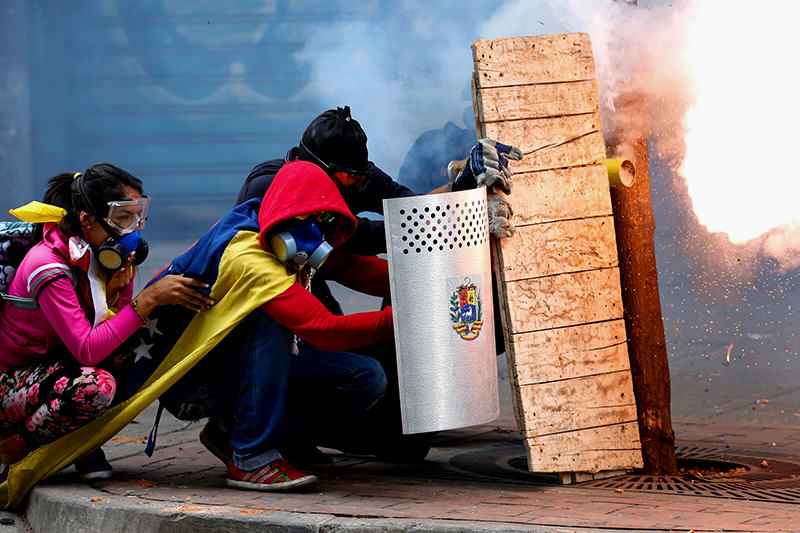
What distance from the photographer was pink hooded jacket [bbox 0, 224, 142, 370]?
3.61 meters

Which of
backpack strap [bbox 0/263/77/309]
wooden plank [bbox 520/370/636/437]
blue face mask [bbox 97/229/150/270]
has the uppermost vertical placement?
blue face mask [bbox 97/229/150/270]

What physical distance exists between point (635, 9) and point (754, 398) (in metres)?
2.60

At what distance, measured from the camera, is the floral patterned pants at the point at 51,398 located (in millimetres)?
3617

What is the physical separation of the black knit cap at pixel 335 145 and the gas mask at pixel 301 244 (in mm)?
262

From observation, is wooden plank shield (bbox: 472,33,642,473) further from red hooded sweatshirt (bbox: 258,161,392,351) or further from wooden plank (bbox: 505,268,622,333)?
red hooded sweatshirt (bbox: 258,161,392,351)

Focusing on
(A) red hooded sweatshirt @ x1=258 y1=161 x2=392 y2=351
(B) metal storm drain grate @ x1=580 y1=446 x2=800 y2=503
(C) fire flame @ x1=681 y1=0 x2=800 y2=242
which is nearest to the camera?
(A) red hooded sweatshirt @ x1=258 y1=161 x2=392 y2=351

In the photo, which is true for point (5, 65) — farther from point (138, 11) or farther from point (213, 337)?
point (213, 337)

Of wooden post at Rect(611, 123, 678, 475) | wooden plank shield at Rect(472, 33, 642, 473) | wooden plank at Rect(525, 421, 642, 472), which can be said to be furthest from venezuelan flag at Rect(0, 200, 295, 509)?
wooden post at Rect(611, 123, 678, 475)

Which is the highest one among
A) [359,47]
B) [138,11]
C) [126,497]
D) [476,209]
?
[138,11]

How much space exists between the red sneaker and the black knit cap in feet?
3.55

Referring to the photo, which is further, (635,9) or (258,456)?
(635,9)

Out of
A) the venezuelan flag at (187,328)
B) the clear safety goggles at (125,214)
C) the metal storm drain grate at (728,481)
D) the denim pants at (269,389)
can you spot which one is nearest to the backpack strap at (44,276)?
the clear safety goggles at (125,214)

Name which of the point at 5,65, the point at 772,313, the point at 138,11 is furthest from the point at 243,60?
the point at 772,313

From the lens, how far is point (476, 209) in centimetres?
Result: 348
